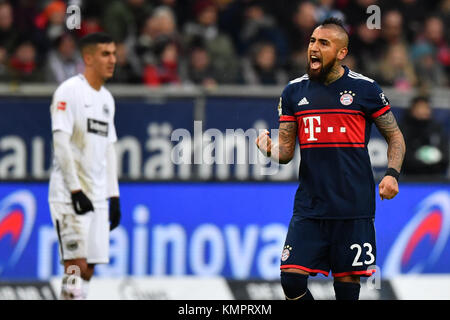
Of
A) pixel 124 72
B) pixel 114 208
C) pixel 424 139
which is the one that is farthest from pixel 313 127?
pixel 124 72

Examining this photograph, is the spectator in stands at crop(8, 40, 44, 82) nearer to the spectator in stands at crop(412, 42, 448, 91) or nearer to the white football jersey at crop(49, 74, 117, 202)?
the white football jersey at crop(49, 74, 117, 202)

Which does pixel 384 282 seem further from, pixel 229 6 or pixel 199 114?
pixel 229 6

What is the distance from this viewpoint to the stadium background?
10.2 metres

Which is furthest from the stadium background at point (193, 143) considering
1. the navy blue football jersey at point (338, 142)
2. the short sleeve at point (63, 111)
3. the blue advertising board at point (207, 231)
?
the navy blue football jersey at point (338, 142)

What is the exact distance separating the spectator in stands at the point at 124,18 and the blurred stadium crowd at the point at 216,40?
0.01m

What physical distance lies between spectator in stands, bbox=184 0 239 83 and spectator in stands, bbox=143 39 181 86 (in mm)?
463

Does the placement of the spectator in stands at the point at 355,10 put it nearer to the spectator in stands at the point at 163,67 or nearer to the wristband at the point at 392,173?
the spectator in stands at the point at 163,67

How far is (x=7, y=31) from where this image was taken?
38.3ft

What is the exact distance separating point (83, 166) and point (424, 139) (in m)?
4.47

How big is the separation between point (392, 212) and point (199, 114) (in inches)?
93.6

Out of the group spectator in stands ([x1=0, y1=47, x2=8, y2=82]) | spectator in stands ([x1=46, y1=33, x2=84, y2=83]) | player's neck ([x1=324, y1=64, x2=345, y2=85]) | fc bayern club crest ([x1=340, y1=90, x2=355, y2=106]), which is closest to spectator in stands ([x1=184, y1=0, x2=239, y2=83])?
spectator in stands ([x1=46, y1=33, x2=84, y2=83])

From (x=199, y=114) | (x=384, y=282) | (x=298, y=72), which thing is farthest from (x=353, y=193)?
(x=298, y=72)

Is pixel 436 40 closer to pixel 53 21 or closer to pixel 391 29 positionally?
pixel 391 29

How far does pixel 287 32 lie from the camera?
13.2 metres
